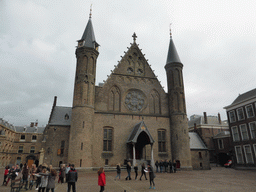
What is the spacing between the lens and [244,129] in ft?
102

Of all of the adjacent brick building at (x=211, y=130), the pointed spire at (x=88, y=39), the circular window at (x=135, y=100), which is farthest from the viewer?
the adjacent brick building at (x=211, y=130)

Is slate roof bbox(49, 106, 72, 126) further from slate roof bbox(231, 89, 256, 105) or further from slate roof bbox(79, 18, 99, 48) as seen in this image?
slate roof bbox(231, 89, 256, 105)

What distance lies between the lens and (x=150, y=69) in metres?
32.4

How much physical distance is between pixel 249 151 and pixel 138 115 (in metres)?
19.4

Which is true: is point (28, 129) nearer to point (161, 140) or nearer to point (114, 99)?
point (114, 99)

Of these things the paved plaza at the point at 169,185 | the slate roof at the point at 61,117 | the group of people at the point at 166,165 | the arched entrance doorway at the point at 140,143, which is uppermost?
the slate roof at the point at 61,117

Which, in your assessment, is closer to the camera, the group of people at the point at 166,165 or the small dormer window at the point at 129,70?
the group of people at the point at 166,165

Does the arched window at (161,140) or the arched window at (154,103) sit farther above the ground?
the arched window at (154,103)

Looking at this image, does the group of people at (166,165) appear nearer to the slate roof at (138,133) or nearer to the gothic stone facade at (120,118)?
the gothic stone facade at (120,118)

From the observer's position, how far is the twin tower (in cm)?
2477

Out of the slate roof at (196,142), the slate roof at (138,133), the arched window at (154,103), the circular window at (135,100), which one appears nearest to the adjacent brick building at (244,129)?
the slate roof at (196,142)

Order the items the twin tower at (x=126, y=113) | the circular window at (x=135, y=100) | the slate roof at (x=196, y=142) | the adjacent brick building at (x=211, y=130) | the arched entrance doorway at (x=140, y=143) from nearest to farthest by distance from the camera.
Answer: the arched entrance doorway at (x=140, y=143)
the twin tower at (x=126, y=113)
the circular window at (x=135, y=100)
the slate roof at (x=196, y=142)
the adjacent brick building at (x=211, y=130)

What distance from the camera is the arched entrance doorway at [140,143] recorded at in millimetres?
24641

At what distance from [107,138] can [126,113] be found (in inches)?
186
